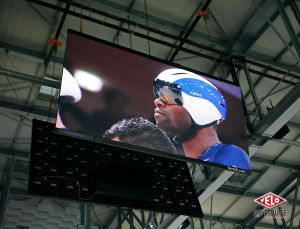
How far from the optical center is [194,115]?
5164mm

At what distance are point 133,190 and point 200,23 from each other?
4170 millimetres

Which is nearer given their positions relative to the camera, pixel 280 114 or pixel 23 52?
pixel 280 114

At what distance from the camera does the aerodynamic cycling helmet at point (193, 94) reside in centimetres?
518

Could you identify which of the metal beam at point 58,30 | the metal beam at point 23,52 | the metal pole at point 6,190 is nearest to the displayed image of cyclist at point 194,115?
the metal beam at point 58,30

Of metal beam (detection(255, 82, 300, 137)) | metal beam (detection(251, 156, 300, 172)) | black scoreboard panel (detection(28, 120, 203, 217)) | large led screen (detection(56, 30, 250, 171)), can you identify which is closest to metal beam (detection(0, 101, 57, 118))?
black scoreboard panel (detection(28, 120, 203, 217))

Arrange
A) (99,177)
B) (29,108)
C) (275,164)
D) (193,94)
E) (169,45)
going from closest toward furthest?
(99,177) < (193,94) < (169,45) < (29,108) < (275,164)

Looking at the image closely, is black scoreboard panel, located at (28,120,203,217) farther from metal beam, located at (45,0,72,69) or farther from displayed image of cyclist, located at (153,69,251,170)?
metal beam, located at (45,0,72,69)

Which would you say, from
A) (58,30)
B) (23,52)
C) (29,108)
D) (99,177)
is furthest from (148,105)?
(29,108)

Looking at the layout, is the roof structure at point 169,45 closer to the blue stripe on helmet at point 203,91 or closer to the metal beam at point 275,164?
the blue stripe on helmet at point 203,91

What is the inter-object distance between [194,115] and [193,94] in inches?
13.6

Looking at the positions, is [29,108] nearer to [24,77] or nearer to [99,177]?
[24,77]

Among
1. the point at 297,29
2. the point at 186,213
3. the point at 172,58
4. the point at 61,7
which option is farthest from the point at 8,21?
the point at 297,29

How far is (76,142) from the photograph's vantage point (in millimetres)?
5031

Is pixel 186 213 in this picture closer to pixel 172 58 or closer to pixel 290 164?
pixel 172 58
